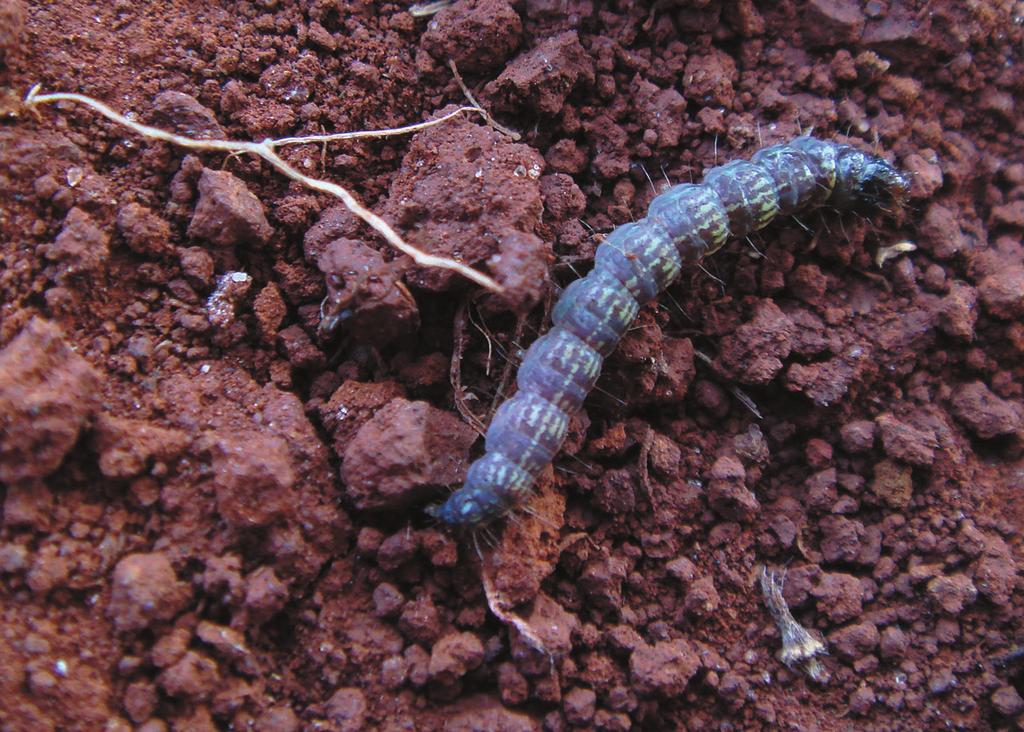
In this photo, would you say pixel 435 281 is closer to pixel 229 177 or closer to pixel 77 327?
pixel 229 177

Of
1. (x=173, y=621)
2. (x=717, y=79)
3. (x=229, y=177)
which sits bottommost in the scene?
(x=173, y=621)

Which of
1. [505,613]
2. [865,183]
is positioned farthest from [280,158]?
[865,183]

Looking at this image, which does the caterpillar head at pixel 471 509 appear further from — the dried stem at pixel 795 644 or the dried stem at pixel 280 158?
the dried stem at pixel 795 644

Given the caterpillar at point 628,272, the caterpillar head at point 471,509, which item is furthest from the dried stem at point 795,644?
the caterpillar head at point 471,509

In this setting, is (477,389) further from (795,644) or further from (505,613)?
(795,644)

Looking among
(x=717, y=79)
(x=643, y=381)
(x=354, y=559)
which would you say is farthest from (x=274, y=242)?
(x=717, y=79)

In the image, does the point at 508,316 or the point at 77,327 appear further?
the point at 508,316

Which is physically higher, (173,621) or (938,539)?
(938,539)

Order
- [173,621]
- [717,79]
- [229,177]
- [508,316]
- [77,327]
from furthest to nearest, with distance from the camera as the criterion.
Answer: [717,79], [508,316], [229,177], [77,327], [173,621]
